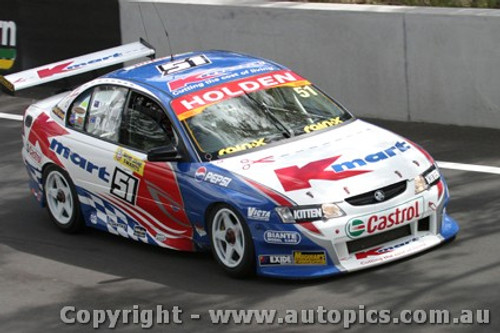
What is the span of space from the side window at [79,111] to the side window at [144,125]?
67 centimetres

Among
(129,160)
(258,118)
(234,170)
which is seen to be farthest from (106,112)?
(234,170)

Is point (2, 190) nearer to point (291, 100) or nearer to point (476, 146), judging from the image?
point (291, 100)

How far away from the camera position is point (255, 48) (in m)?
14.6

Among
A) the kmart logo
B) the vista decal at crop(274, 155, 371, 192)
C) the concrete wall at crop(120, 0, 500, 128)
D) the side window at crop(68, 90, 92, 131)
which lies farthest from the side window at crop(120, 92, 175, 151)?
the kmart logo

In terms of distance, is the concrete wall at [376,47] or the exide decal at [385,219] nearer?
the exide decal at [385,219]

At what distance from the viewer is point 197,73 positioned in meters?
10.1

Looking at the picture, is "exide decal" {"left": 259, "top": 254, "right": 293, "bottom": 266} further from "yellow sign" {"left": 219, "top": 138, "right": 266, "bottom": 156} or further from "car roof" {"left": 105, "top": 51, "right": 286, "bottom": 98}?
"car roof" {"left": 105, "top": 51, "right": 286, "bottom": 98}

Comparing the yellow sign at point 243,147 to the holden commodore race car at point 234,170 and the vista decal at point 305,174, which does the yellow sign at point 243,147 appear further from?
the vista decal at point 305,174

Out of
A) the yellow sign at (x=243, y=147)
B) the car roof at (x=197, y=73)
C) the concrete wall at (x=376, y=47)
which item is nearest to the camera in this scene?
the yellow sign at (x=243, y=147)

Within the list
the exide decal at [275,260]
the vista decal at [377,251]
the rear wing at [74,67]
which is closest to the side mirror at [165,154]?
the exide decal at [275,260]

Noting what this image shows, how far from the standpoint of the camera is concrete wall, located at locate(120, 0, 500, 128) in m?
12.8

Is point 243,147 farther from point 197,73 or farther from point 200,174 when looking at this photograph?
point 197,73

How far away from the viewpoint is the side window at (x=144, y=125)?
31.7ft

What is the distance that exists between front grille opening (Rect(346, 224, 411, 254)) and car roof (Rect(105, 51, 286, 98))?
6.66 feet
